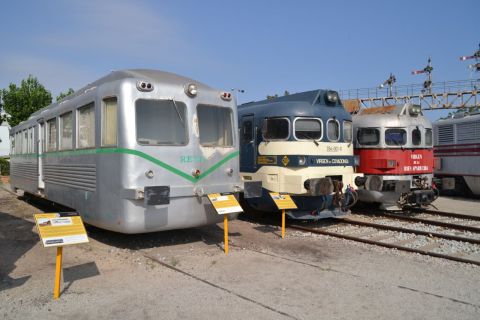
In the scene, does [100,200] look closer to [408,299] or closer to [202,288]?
[202,288]

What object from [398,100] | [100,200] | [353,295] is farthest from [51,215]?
[398,100]

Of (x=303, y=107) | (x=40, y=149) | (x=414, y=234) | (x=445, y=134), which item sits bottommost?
(x=414, y=234)

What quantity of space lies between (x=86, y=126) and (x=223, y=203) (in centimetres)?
268

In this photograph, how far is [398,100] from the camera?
34.0m

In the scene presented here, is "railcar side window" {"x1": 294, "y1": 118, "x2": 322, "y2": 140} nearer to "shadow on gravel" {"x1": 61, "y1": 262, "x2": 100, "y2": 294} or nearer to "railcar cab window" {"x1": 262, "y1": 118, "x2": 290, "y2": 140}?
"railcar cab window" {"x1": 262, "y1": 118, "x2": 290, "y2": 140}

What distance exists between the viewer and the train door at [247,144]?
31.7ft

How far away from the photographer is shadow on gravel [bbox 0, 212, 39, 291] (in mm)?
5262

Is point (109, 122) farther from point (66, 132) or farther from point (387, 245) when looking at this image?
point (387, 245)

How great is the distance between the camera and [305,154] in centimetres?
879

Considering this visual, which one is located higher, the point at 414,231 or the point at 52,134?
the point at 52,134

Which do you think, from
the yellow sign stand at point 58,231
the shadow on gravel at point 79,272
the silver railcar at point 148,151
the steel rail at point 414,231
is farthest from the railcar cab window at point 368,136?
the yellow sign stand at point 58,231

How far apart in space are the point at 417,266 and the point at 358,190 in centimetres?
470

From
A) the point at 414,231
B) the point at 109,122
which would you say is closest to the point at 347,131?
the point at 414,231

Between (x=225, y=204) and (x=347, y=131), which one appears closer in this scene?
(x=225, y=204)
